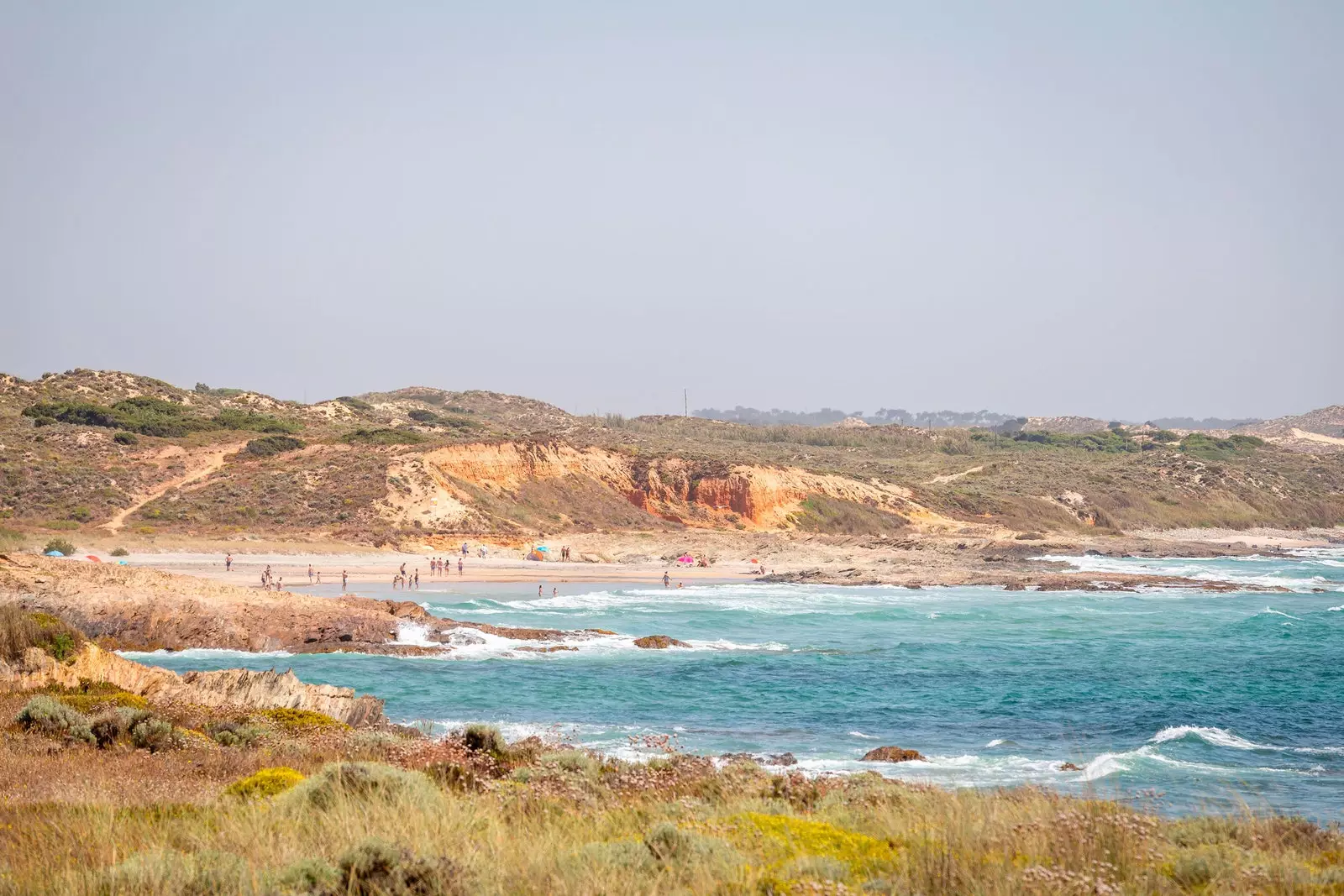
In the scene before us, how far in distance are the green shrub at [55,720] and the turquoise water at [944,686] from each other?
5654mm

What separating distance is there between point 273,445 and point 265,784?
64.9 metres

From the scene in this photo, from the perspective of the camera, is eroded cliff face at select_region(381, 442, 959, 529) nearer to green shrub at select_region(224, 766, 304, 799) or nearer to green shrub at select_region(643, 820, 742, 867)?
green shrub at select_region(224, 766, 304, 799)

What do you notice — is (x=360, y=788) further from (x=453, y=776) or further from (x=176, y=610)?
(x=176, y=610)

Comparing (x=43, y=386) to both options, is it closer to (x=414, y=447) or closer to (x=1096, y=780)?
(x=414, y=447)

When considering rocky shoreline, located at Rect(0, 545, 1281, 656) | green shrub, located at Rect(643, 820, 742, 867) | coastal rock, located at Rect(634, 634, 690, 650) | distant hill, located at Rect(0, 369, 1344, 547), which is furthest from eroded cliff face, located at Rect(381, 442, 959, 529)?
green shrub, located at Rect(643, 820, 742, 867)

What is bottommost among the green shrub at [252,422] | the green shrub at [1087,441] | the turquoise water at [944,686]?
the turquoise water at [944,686]

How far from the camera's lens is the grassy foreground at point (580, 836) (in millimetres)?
5188

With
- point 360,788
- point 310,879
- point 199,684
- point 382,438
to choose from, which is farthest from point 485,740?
point 382,438

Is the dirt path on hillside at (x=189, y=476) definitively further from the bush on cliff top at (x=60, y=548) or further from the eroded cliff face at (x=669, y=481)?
the eroded cliff face at (x=669, y=481)

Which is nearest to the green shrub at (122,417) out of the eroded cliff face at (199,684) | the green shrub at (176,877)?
the eroded cliff face at (199,684)

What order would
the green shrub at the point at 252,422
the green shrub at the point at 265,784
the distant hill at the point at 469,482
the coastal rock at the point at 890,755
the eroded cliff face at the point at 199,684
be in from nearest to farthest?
the green shrub at the point at 265,784 → the eroded cliff face at the point at 199,684 → the coastal rock at the point at 890,755 → the distant hill at the point at 469,482 → the green shrub at the point at 252,422

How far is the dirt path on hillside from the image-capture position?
5488cm

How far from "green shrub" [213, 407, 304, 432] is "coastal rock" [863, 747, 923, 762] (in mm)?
66335

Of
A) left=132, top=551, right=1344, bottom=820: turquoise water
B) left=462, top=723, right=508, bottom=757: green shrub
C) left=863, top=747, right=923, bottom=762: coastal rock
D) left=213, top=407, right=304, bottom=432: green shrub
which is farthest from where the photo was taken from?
left=213, top=407, right=304, bottom=432: green shrub
